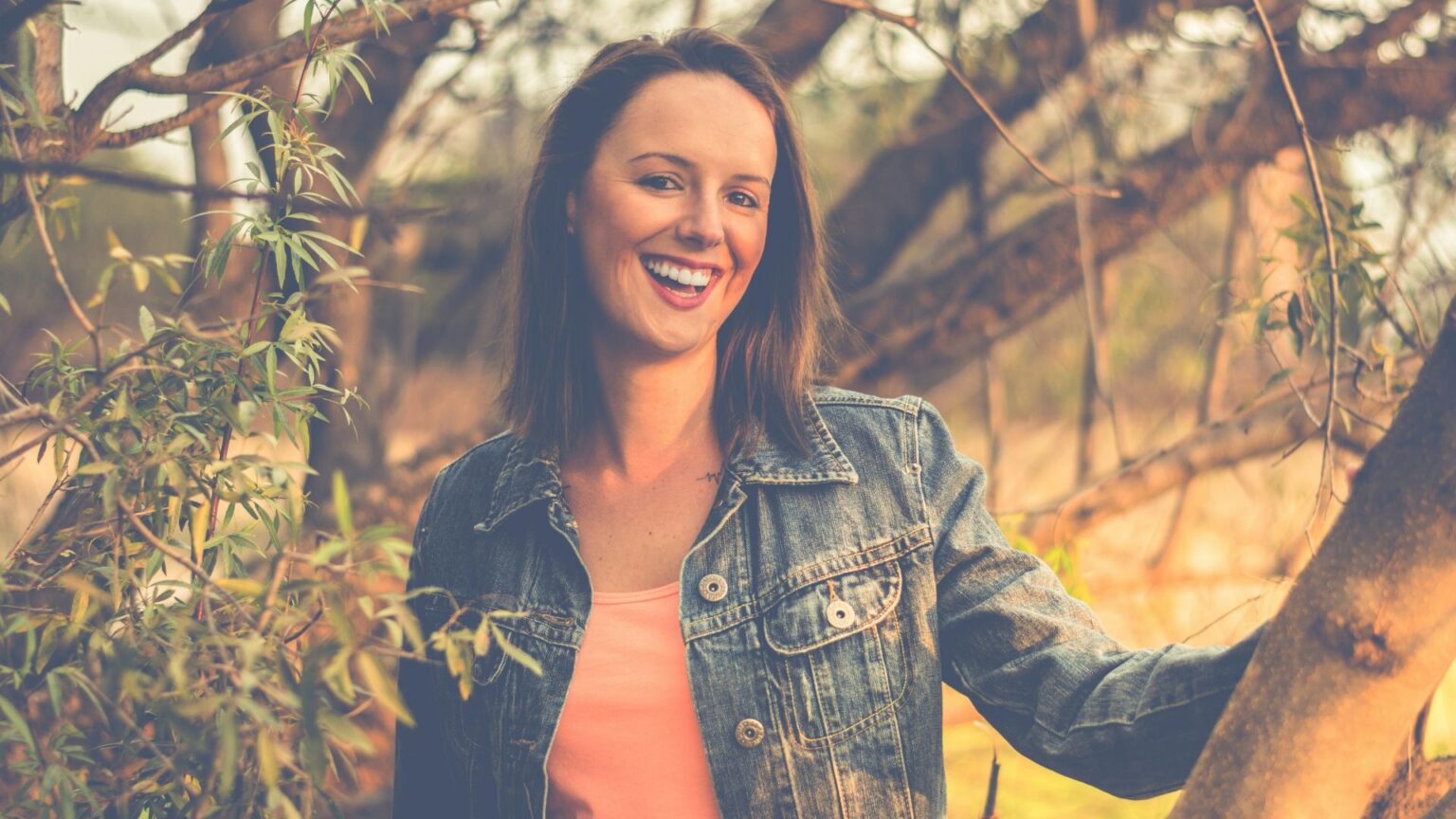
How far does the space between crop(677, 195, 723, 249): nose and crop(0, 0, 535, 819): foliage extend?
0.47 metres

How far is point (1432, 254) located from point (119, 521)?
11.0ft

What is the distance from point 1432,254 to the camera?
11.2ft

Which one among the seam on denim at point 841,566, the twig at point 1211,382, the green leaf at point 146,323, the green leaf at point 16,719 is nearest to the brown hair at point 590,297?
Answer: the seam on denim at point 841,566

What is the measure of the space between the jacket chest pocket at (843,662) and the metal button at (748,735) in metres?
0.05

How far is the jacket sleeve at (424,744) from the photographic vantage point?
1.84m

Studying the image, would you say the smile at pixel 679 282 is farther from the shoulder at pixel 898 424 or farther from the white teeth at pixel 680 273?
the shoulder at pixel 898 424

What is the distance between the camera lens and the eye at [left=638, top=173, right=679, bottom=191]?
175 centimetres

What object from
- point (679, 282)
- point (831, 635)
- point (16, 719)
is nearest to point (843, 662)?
point (831, 635)

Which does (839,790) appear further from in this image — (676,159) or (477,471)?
(676,159)

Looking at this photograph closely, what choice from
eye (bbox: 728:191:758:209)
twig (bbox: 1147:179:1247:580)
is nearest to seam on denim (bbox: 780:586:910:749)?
eye (bbox: 728:191:758:209)

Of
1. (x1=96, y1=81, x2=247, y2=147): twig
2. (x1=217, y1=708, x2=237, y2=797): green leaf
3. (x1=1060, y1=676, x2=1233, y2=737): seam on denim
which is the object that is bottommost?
(x1=1060, y1=676, x2=1233, y2=737): seam on denim

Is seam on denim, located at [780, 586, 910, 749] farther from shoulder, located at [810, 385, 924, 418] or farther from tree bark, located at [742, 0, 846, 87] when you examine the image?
tree bark, located at [742, 0, 846, 87]

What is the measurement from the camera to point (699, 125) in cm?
176

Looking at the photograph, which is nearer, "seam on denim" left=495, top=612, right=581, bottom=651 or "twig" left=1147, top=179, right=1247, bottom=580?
"seam on denim" left=495, top=612, right=581, bottom=651
